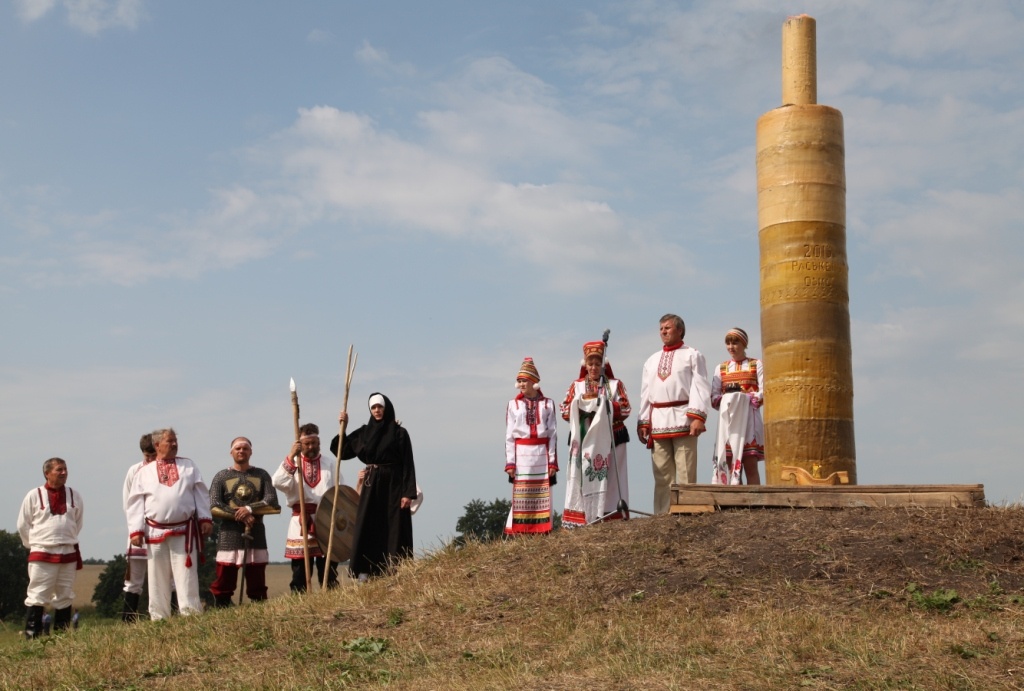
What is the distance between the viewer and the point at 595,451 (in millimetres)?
12727

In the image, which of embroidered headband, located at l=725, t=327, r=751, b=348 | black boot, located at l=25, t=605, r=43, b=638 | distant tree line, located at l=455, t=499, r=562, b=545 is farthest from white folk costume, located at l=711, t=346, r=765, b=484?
distant tree line, located at l=455, t=499, r=562, b=545

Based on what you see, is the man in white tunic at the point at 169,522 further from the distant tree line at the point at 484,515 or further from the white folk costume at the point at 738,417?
the distant tree line at the point at 484,515

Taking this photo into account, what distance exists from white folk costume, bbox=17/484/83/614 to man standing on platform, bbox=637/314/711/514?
622cm

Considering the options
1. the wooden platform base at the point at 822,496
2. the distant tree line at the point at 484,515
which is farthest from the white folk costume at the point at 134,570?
the distant tree line at the point at 484,515

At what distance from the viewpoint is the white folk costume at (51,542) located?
1332 centimetres

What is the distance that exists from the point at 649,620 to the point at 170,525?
5.64 metres

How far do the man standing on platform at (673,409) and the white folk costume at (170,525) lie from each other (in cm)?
461

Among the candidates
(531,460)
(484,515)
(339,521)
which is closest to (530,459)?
(531,460)

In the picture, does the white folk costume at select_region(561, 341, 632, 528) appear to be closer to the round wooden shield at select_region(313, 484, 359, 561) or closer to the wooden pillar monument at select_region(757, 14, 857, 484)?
the wooden pillar monument at select_region(757, 14, 857, 484)

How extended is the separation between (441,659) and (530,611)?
47.0 inches

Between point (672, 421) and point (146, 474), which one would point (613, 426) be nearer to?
point (672, 421)

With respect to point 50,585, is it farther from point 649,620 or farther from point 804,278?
point 804,278

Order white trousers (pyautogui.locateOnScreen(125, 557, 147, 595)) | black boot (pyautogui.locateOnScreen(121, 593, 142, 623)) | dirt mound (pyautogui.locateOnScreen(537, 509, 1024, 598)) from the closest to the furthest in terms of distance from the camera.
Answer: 1. dirt mound (pyautogui.locateOnScreen(537, 509, 1024, 598))
2. black boot (pyautogui.locateOnScreen(121, 593, 142, 623))
3. white trousers (pyautogui.locateOnScreen(125, 557, 147, 595))

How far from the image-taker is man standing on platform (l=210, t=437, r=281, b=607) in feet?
43.2
